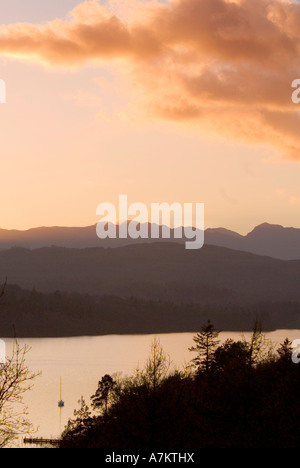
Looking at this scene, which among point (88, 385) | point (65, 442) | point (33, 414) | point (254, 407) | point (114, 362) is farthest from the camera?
point (114, 362)

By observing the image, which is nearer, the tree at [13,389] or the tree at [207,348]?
the tree at [13,389]

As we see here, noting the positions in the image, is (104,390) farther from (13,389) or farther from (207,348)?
(13,389)

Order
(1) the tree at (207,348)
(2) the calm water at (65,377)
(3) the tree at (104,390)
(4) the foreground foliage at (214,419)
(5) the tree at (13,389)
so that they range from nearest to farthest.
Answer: (5) the tree at (13,389)
(4) the foreground foliage at (214,419)
(1) the tree at (207,348)
(3) the tree at (104,390)
(2) the calm water at (65,377)

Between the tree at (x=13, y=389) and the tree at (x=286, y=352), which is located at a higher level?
the tree at (x=286, y=352)

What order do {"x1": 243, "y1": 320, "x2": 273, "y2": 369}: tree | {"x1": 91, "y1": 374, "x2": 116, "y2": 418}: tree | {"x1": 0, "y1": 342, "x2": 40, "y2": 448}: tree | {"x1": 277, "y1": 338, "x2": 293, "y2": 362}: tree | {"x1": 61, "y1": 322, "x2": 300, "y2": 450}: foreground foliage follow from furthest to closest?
{"x1": 91, "y1": 374, "x2": 116, "y2": 418}: tree < {"x1": 277, "y1": 338, "x2": 293, "y2": 362}: tree < {"x1": 243, "y1": 320, "x2": 273, "y2": 369}: tree < {"x1": 61, "y1": 322, "x2": 300, "y2": 450}: foreground foliage < {"x1": 0, "y1": 342, "x2": 40, "y2": 448}: tree

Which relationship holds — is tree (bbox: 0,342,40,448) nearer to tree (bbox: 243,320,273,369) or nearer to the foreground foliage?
the foreground foliage

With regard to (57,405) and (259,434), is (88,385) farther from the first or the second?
(259,434)

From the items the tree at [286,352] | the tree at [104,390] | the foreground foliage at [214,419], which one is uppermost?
the tree at [286,352]

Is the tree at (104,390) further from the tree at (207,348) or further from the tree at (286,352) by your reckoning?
the tree at (286,352)

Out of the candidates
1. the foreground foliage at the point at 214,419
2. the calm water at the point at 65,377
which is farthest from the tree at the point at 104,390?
the foreground foliage at the point at 214,419

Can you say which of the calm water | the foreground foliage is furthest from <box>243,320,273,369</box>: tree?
the calm water
